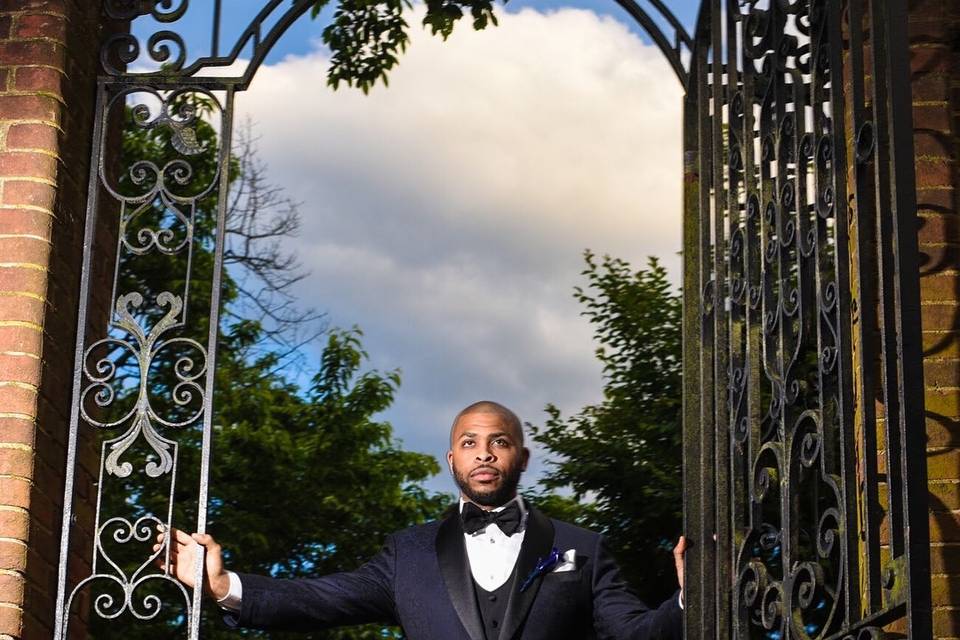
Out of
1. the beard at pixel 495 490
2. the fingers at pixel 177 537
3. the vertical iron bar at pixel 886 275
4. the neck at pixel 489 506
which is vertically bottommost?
the fingers at pixel 177 537

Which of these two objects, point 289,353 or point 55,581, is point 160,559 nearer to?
point 55,581

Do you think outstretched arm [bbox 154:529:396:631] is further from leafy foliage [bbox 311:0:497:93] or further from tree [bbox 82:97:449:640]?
tree [bbox 82:97:449:640]

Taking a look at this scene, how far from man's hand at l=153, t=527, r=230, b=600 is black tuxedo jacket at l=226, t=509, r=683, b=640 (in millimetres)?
175

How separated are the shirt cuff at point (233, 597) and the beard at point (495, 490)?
76 cm

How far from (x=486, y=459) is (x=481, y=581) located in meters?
0.38

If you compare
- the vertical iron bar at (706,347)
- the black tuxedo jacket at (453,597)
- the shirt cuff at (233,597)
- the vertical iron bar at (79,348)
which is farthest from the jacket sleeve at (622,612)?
the vertical iron bar at (79,348)

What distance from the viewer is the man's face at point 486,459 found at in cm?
508

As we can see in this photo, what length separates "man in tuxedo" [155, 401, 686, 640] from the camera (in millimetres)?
4938

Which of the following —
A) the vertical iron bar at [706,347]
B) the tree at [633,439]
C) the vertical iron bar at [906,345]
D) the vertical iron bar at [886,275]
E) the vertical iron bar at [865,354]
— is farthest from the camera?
the tree at [633,439]

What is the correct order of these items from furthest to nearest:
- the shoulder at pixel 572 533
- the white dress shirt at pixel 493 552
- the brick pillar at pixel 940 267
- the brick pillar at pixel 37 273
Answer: the shoulder at pixel 572 533
the white dress shirt at pixel 493 552
the brick pillar at pixel 37 273
the brick pillar at pixel 940 267

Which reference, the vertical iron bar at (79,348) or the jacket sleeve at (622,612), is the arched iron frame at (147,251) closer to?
the vertical iron bar at (79,348)

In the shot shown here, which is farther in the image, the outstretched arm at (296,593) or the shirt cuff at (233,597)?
the shirt cuff at (233,597)

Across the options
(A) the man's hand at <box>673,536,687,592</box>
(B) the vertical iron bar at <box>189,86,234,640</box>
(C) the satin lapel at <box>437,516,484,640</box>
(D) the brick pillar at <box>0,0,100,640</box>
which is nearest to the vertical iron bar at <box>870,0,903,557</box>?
(A) the man's hand at <box>673,536,687,592</box>

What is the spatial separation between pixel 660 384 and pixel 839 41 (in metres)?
9.86
